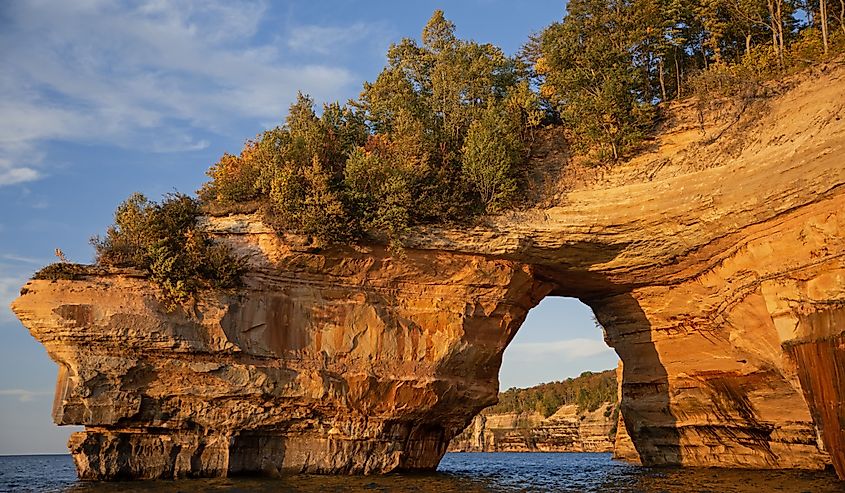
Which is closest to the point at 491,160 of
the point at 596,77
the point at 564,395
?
the point at 596,77

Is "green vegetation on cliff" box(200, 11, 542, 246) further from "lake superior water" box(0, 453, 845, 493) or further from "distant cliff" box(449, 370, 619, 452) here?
"distant cliff" box(449, 370, 619, 452)

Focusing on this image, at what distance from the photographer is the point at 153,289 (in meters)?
17.6

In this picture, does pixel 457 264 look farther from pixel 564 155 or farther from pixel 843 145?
pixel 843 145

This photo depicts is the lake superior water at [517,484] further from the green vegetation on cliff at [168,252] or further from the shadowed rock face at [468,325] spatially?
the green vegetation on cliff at [168,252]

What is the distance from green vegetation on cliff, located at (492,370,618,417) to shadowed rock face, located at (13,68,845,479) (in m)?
51.4

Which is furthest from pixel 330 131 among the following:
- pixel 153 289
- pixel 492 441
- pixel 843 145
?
pixel 492 441

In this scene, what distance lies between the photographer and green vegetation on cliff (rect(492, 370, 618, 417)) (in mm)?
72250

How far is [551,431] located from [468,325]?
2405 inches

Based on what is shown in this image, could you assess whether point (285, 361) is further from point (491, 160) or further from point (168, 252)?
point (491, 160)

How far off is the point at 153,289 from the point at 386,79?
1173 centimetres

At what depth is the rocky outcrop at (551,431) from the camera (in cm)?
6925

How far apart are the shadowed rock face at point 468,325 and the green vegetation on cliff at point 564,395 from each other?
5137 cm

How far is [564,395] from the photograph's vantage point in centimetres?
8281

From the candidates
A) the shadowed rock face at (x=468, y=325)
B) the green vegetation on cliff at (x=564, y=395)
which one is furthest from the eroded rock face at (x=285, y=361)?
the green vegetation on cliff at (x=564, y=395)
